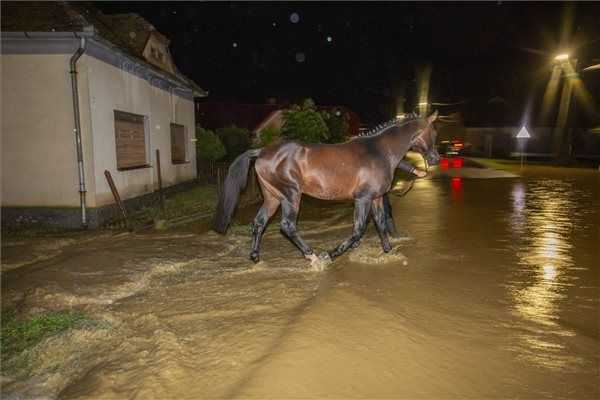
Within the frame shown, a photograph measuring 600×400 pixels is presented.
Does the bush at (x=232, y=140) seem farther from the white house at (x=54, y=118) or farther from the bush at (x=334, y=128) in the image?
the white house at (x=54, y=118)

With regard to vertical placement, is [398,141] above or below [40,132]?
below

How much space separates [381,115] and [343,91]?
889cm

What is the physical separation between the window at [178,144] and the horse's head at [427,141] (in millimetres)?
10187

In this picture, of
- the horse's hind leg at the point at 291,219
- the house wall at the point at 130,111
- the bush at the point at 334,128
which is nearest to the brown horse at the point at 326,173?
the horse's hind leg at the point at 291,219

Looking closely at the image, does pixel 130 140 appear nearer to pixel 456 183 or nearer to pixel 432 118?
pixel 432 118

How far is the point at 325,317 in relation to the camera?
4086 mm

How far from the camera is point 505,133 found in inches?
1649

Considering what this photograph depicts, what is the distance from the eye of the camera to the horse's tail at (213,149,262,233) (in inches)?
234

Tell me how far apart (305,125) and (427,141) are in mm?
14439

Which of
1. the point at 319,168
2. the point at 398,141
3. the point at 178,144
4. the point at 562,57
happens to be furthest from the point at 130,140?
the point at 562,57

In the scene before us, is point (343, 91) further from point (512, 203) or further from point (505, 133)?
point (512, 203)

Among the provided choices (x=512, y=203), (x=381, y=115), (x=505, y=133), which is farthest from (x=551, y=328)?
(x=381, y=115)

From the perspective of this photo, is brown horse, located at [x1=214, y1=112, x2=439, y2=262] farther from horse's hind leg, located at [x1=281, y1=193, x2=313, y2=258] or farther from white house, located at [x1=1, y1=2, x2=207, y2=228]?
white house, located at [x1=1, y1=2, x2=207, y2=228]

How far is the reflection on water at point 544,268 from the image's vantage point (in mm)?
3646
